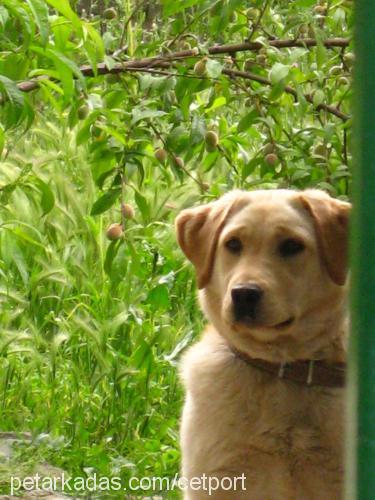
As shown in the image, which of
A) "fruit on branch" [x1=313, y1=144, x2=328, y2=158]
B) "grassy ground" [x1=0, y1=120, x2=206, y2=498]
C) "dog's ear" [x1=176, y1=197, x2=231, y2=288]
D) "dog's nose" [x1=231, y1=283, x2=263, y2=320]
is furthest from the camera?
"grassy ground" [x1=0, y1=120, x2=206, y2=498]

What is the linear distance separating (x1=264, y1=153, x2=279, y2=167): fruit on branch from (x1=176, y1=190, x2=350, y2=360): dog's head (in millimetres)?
609

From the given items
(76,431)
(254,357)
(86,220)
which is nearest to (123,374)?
(76,431)

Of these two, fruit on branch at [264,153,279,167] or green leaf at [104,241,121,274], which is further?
fruit on branch at [264,153,279,167]

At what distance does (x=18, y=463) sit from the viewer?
3930 millimetres

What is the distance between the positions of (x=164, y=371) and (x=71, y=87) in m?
2.15

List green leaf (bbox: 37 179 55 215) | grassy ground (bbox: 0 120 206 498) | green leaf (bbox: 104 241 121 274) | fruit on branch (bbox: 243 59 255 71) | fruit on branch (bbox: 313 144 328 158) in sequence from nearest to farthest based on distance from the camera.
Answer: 1. green leaf (bbox: 37 179 55 215)
2. green leaf (bbox: 104 241 121 274)
3. fruit on branch (bbox: 313 144 328 158)
4. fruit on branch (bbox: 243 59 255 71)
5. grassy ground (bbox: 0 120 206 498)

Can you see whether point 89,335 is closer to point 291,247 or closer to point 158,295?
point 158,295

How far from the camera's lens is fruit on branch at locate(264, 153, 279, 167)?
3670 millimetres

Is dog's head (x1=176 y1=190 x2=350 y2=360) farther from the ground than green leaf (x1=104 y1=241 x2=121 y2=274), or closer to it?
farther from the ground

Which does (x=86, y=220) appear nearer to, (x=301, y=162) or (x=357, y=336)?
(x=301, y=162)

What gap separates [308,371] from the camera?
290 centimetres

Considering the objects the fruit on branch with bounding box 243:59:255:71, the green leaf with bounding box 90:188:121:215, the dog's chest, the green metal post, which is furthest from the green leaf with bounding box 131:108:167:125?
the green metal post

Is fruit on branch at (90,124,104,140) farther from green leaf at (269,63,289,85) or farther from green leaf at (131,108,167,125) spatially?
green leaf at (269,63,289,85)

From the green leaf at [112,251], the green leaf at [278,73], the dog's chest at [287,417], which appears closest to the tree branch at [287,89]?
the green leaf at [278,73]
